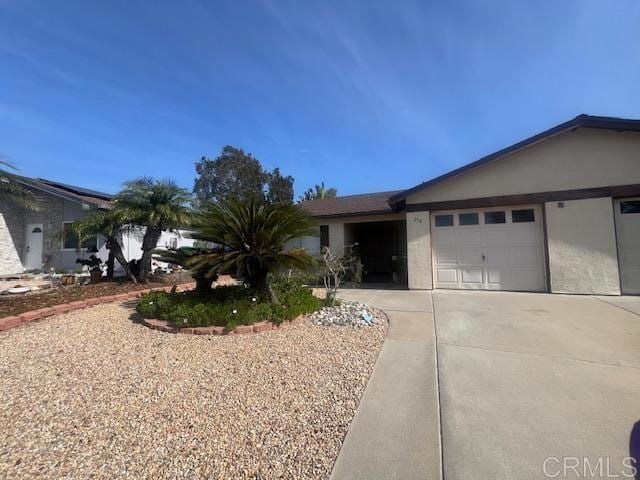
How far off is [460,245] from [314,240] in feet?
20.6

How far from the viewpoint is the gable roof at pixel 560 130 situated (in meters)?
7.42

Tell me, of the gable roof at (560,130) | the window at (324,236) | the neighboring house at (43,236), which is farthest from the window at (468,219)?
the neighboring house at (43,236)

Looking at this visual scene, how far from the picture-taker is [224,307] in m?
5.47

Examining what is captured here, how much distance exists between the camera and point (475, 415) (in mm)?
2684

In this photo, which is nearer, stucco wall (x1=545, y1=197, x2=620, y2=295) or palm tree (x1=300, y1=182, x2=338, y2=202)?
stucco wall (x1=545, y1=197, x2=620, y2=295)

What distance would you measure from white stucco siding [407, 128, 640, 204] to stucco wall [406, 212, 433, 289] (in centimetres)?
111

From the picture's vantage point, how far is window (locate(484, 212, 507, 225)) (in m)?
8.96

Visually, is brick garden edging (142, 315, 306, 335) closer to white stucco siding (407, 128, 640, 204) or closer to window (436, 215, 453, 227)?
window (436, 215, 453, 227)

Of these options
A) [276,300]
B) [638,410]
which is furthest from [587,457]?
[276,300]

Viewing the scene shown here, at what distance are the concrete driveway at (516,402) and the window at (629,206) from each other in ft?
12.7

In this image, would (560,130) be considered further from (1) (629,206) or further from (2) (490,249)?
(2) (490,249)

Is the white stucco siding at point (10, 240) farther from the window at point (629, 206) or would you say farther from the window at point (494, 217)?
the window at point (629, 206)

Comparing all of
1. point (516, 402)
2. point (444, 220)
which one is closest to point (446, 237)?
point (444, 220)

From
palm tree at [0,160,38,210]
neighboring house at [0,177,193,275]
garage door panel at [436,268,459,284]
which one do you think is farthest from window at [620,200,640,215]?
palm tree at [0,160,38,210]
